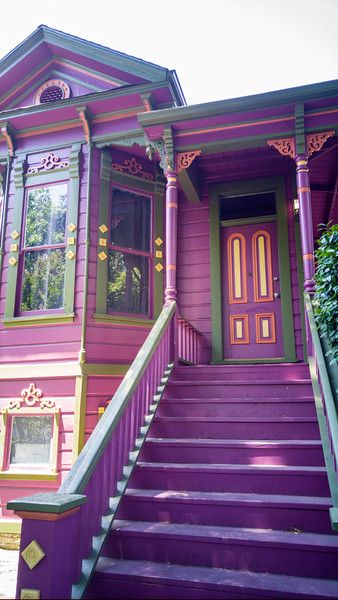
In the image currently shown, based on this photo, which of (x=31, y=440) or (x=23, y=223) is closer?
(x=31, y=440)

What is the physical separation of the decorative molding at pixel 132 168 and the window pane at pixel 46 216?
855mm

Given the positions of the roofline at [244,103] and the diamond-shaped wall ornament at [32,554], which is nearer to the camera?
the diamond-shaped wall ornament at [32,554]

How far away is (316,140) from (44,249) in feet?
13.0

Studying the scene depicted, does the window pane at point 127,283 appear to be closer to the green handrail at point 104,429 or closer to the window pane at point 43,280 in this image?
the window pane at point 43,280

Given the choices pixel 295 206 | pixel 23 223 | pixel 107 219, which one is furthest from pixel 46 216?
pixel 295 206

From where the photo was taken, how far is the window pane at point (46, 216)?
22.4 feet

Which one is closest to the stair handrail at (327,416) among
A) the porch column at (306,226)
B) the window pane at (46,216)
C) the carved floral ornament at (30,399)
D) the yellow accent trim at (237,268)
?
the porch column at (306,226)

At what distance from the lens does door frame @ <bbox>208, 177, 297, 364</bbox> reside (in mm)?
6408

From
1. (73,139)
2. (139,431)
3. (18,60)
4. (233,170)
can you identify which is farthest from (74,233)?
(139,431)

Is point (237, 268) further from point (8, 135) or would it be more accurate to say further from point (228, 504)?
point (228, 504)

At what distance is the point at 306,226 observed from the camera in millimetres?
5145

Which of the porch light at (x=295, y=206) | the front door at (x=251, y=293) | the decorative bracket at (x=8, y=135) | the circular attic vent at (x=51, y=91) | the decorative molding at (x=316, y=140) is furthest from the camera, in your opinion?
the circular attic vent at (x=51, y=91)

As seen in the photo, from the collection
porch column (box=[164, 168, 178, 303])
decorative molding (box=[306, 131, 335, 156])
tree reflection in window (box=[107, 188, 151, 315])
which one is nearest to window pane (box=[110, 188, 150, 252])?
tree reflection in window (box=[107, 188, 151, 315])

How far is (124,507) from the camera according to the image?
3275 millimetres
